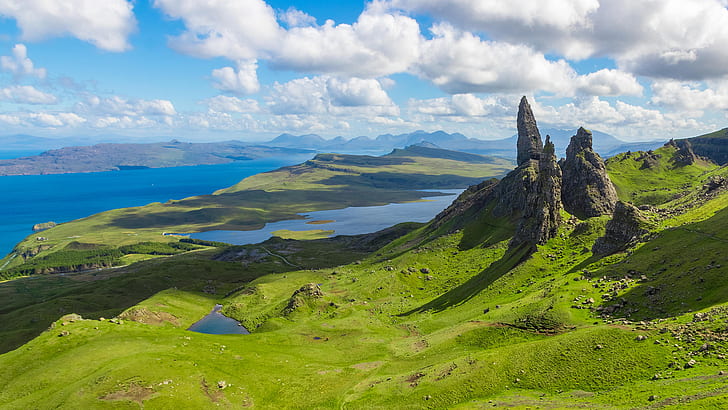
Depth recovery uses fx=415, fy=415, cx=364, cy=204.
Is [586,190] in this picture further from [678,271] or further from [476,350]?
[476,350]

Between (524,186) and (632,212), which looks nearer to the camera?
(632,212)

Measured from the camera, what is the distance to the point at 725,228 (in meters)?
82.0

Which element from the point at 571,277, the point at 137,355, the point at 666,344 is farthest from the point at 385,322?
the point at 666,344

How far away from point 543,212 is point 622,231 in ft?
78.4

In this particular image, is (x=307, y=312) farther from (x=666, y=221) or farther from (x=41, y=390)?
(x=666, y=221)

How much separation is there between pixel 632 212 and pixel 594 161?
288ft

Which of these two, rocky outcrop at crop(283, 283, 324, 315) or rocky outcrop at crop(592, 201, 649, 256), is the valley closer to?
rocky outcrop at crop(592, 201, 649, 256)

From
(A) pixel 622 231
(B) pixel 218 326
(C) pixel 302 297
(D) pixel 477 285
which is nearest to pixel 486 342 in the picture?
(D) pixel 477 285

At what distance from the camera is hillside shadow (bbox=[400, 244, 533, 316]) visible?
391 feet

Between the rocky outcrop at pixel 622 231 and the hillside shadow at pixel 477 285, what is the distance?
72.1 feet

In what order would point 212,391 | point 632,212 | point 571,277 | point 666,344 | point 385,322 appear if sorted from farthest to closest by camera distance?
point 385,322 < point 632,212 < point 571,277 < point 212,391 < point 666,344

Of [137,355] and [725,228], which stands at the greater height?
[725,228]

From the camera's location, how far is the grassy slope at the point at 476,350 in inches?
2176

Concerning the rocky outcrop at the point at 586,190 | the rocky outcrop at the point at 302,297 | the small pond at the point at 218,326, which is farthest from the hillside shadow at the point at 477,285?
the small pond at the point at 218,326
